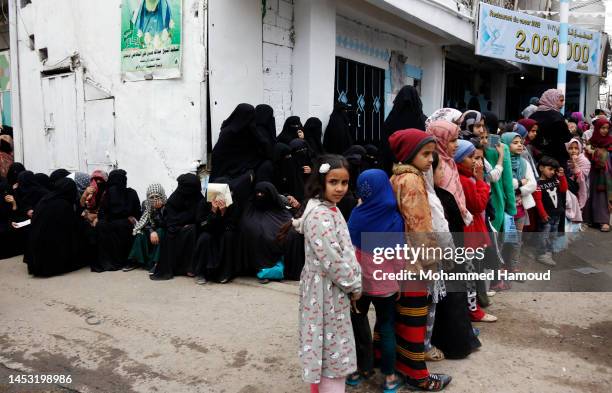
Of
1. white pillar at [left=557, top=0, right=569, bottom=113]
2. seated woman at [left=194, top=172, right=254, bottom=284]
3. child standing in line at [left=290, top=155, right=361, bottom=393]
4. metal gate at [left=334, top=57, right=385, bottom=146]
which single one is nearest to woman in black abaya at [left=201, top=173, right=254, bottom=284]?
seated woman at [left=194, top=172, right=254, bottom=284]

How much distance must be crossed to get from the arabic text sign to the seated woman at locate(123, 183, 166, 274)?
632 cm

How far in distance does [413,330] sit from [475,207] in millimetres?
1166

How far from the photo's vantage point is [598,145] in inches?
269

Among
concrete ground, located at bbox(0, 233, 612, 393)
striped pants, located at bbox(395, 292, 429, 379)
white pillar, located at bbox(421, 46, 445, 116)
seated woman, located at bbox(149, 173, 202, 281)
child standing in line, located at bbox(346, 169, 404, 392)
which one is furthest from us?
white pillar, located at bbox(421, 46, 445, 116)

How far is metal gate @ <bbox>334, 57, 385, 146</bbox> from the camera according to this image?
7.07 meters

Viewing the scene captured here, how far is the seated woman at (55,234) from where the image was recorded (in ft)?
16.0

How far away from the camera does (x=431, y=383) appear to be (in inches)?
101

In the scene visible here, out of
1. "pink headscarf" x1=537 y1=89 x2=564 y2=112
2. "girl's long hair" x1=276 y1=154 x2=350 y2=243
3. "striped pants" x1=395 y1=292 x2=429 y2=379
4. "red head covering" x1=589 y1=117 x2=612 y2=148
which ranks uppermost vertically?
"pink headscarf" x1=537 y1=89 x2=564 y2=112

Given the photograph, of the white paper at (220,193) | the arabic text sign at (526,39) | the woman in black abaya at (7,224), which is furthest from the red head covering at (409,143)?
the arabic text sign at (526,39)

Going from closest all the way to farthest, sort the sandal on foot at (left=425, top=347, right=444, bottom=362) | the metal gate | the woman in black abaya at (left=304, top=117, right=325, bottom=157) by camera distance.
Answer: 1. the sandal on foot at (left=425, top=347, right=444, bottom=362)
2. the woman in black abaya at (left=304, top=117, right=325, bottom=157)
3. the metal gate

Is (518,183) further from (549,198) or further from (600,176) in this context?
(600,176)

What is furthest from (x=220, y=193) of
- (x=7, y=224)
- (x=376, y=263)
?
(x=7, y=224)

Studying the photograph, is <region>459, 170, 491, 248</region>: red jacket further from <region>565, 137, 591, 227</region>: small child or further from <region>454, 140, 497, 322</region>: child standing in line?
<region>565, 137, 591, 227</region>: small child

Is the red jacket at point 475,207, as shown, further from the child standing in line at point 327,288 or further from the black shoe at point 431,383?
the child standing in line at point 327,288
